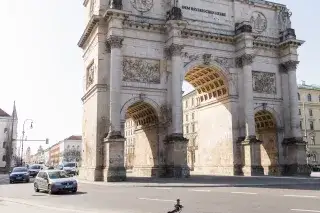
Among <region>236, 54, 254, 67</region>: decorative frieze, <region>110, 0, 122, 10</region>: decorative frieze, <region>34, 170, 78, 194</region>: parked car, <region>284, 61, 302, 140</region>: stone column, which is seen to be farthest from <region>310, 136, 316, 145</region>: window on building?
<region>34, 170, 78, 194</region>: parked car

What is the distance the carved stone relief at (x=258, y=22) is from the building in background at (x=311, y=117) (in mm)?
37160

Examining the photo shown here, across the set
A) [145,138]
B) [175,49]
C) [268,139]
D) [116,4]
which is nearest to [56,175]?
[145,138]

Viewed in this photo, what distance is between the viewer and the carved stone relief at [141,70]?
99.2ft

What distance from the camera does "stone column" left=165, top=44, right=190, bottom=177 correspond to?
28458 mm

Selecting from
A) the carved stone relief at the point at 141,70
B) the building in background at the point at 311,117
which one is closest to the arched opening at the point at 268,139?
the carved stone relief at the point at 141,70

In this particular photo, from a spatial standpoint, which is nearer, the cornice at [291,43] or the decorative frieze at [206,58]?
the decorative frieze at [206,58]

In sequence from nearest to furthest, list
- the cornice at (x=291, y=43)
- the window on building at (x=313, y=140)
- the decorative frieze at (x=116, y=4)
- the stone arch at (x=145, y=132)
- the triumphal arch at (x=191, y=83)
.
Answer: the triumphal arch at (x=191, y=83)
the decorative frieze at (x=116, y=4)
the stone arch at (x=145, y=132)
the cornice at (x=291, y=43)
the window on building at (x=313, y=140)

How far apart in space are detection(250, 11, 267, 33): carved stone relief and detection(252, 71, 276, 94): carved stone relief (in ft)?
Result: 15.4

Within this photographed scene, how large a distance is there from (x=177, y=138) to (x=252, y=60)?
11557mm

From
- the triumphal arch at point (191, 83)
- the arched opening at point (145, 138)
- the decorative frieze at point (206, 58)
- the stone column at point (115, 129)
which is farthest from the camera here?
the decorative frieze at point (206, 58)

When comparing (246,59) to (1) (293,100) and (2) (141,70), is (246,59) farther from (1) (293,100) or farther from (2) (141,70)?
(2) (141,70)

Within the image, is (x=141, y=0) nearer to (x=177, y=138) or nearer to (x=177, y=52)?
(x=177, y=52)

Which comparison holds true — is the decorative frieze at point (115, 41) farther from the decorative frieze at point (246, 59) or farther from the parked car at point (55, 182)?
the parked car at point (55, 182)

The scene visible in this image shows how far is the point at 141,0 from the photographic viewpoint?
3206cm
